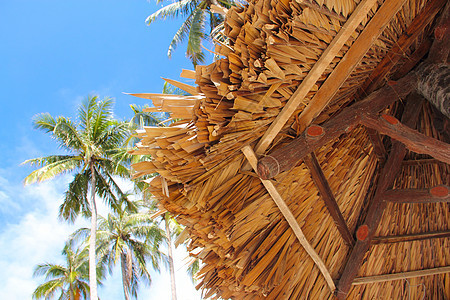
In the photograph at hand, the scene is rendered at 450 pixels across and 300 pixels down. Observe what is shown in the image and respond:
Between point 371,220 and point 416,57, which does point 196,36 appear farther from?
point 371,220

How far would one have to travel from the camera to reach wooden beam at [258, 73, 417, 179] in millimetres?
1897

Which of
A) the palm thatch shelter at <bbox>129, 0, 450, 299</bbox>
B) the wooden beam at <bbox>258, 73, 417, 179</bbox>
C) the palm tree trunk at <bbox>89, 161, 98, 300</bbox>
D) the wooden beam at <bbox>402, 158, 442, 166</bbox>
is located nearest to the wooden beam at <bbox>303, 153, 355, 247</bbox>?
the palm thatch shelter at <bbox>129, 0, 450, 299</bbox>

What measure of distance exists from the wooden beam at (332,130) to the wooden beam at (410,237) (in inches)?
52.1

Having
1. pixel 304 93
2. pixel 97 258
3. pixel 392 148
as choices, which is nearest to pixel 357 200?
pixel 392 148

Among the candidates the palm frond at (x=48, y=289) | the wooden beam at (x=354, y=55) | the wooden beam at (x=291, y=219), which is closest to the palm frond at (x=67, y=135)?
the palm frond at (x=48, y=289)

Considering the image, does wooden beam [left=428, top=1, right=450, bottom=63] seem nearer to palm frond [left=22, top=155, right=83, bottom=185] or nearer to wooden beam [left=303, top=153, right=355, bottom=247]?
wooden beam [left=303, top=153, right=355, bottom=247]

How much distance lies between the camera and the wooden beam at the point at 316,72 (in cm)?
167

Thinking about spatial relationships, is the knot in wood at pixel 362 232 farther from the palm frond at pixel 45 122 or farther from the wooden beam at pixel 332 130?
the palm frond at pixel 45 122

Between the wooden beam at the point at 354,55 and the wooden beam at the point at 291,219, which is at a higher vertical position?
the wooden beam at the point at 354,55

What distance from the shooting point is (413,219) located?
10.4 feet

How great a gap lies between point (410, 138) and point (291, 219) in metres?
0.90

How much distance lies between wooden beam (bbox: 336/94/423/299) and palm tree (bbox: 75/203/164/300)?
1162 centimetres

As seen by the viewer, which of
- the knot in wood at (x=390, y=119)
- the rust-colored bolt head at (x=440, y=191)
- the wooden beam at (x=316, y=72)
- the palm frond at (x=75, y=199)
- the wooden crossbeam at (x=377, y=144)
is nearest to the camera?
the wooden beam at (x=316, y=72)

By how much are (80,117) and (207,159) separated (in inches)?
409
